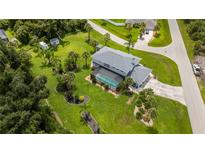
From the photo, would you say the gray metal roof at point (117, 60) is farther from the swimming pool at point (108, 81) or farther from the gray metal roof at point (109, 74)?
the swimming pool at point (108, 81)

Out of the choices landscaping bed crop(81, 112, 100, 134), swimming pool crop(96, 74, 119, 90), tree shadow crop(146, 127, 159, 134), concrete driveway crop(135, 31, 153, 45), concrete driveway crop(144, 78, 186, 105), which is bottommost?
tree shadow crop(146, 127, 159, 134)

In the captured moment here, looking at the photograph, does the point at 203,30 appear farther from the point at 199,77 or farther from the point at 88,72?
the point at 88,72

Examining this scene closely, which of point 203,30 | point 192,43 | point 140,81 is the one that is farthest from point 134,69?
point 203,30

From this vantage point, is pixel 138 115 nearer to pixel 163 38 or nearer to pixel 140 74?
pixel 140 74

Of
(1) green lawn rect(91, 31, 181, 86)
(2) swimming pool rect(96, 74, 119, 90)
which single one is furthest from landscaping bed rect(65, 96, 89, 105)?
(1) green lawn rect(91, 31, 181, 86)

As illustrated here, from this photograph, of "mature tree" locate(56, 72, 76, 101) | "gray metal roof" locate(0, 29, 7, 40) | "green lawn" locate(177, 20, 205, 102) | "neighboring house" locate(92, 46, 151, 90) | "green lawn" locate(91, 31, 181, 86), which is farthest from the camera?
"gray metal roof" locate(0, 29, 7, 40)

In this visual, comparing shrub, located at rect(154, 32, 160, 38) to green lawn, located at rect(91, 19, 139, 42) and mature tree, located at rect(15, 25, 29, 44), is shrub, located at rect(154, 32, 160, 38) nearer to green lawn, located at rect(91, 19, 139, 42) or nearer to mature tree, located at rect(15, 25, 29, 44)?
green lawn, located at rect(91, 19, 139, 42)
